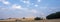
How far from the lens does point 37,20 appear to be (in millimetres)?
6070

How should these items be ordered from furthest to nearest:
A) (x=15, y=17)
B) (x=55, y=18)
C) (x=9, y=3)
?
(x=9, y=3)
(x=15, y=17)
(x=55, y=18)

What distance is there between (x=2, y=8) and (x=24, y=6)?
907 millimetres

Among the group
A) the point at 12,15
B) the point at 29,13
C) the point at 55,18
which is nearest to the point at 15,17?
the point at 12,15

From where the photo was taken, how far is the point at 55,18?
597cm

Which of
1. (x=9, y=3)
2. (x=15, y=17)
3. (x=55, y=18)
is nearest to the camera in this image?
(x=55, y=18)

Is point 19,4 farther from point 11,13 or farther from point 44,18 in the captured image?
point 44,18

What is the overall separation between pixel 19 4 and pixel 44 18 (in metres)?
1.24

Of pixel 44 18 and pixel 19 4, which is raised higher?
pixel 19 4

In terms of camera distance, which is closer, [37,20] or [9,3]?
[37,20]

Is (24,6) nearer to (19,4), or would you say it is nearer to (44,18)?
(19,4)

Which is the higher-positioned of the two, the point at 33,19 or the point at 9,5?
the point at 9,5

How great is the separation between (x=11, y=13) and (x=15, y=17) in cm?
30

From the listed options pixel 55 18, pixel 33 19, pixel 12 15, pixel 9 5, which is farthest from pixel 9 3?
pixel 55 18

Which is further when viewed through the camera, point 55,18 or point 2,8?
point 2,8
